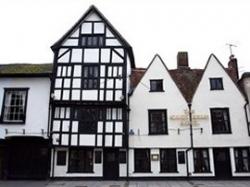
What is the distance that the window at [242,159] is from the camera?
53.9ft

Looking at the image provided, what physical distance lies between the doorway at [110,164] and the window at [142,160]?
136 cm

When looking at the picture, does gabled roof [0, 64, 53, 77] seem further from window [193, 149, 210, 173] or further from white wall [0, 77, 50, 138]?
window [193, 149, 210, 173]

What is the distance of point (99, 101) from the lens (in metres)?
16.5

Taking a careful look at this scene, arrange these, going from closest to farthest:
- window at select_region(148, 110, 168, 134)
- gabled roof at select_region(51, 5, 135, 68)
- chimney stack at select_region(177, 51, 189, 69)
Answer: window at select_region(148, 110, 168, 134)
gabled roof at select_region(51, 5, 135, 68)
chimney stack at select_region(177, 51, 189, 69)

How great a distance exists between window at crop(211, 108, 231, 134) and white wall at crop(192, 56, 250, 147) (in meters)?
0.24

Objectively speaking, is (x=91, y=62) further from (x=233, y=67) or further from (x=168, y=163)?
(x=233, y=67)

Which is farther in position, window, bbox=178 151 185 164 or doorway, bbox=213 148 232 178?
window, bbox=178 151 185 164

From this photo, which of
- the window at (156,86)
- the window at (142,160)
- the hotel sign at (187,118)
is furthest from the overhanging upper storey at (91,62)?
the hotel sign at (187,118)

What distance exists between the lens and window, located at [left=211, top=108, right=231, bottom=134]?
1711 cm

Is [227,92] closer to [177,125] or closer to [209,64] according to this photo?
[209,64]

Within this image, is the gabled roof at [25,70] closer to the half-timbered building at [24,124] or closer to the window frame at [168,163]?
the half-timbered building at [24,124]

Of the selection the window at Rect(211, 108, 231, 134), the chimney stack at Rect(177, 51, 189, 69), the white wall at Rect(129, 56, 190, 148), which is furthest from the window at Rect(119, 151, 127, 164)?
the chimney stack at Rect(177, 51, 189, 69)

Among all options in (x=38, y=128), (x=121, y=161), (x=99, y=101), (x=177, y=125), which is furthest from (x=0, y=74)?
(x=177, y=125)

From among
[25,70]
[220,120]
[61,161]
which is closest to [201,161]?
[220,120]
